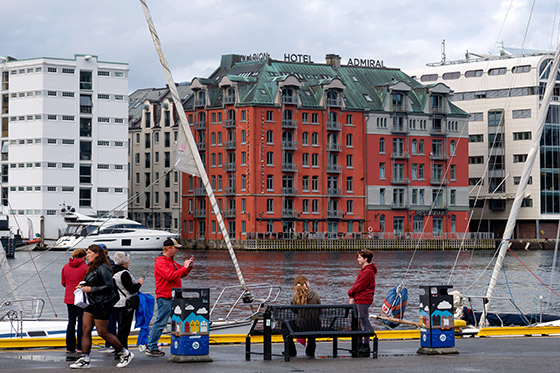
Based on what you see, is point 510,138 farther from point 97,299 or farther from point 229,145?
point 97,299

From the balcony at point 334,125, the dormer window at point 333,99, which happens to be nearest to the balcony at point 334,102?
the dormer window at point 333,99

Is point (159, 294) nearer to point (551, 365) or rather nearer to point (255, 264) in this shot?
point (551, 365)

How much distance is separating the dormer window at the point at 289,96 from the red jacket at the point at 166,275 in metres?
106

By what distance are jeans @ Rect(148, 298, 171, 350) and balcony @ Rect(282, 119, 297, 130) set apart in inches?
4143

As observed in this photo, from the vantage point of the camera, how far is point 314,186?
420ft

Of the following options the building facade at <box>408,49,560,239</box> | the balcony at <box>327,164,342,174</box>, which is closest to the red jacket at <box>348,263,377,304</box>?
the balcony at <box>327,164,342,174</box>

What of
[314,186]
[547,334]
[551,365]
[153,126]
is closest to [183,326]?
[551,365]

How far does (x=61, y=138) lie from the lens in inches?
5221

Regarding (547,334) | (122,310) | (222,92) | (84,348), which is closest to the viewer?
(84,348)

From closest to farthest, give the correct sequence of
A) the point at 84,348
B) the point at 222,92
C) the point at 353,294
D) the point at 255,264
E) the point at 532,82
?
the point at 84,348 < the point at 353,294 < the point at 255,264 < the point at 222,92 < the point at 532,82

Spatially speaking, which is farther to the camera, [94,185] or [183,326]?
[94,185]

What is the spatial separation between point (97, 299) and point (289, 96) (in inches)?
4253

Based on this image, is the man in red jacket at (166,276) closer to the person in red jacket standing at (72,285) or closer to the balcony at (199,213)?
the person in red jacket standing at (72,285)

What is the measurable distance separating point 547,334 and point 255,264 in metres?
64.4
